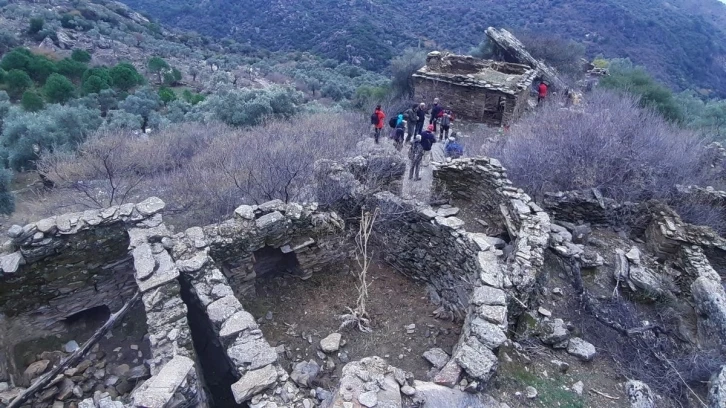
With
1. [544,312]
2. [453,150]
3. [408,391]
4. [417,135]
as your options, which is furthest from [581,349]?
[417,135]

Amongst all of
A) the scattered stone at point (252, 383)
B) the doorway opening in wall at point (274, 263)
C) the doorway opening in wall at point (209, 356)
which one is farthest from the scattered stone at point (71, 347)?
the scattered stone at point (252, 383)

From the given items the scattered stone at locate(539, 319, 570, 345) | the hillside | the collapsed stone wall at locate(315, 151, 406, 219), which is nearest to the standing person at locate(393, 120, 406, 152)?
the collapsed stone wall at locate(315, 151, 406, 219)

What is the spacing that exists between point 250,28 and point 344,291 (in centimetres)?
5609

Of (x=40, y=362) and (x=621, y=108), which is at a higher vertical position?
(x=621, y=108)

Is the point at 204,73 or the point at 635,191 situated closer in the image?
the point at 635,191

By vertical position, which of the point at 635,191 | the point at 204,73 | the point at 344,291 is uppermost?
the point at 635,191

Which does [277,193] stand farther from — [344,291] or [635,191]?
[635,191]

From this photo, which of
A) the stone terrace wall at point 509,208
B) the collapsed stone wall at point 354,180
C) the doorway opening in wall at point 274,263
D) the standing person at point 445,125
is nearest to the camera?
the stone terrace wall at point 509,208

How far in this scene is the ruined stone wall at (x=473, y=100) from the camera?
15.8 meters

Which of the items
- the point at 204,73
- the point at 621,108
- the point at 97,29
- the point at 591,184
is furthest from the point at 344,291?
the point at 97,29

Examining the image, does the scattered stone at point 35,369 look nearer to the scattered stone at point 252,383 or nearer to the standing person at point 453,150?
the scattered stone at point 252,383

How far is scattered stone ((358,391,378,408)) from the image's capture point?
3999mm

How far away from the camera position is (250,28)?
56.2 metres

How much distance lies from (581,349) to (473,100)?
12197 mm
